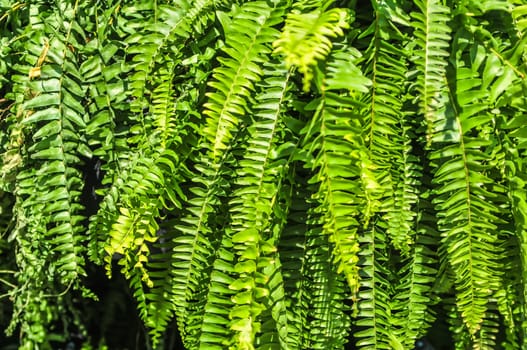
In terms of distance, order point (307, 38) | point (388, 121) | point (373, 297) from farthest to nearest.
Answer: point (373, 297), point (388, 121), point (307, 38)

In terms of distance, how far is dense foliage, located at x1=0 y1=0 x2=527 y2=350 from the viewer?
3.19 feet

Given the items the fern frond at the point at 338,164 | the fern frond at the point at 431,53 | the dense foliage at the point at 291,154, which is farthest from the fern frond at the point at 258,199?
the fern frond at the point at 431,53

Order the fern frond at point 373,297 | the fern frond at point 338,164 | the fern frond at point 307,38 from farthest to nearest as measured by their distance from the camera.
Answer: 1. the fern frond at point 373,297
2. the fern frond at point 338,164
3. the fern frond at point 307,38

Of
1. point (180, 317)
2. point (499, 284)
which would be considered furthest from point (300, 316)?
point (499, 284)

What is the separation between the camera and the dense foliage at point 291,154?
0.97 metres

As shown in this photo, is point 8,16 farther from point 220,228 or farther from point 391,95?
point 391,95

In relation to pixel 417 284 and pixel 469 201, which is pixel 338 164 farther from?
pixel 417 284

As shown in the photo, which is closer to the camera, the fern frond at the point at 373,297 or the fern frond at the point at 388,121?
the fern frond at the point at 388,121

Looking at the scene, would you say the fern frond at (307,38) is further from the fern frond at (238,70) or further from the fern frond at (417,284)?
the fern frond at (417,284)


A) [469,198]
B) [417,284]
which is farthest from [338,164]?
[417,284]

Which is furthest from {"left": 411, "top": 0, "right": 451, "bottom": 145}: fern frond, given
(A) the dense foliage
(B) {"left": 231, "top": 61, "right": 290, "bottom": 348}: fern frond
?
(B) {"left": 231, "top": 61, "right": 290, "bottom": 348}: fern frond

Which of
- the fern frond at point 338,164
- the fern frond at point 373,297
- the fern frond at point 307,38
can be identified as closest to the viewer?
the fern frond at point 307,38

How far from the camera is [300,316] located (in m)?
1.09

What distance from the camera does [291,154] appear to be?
101cm
